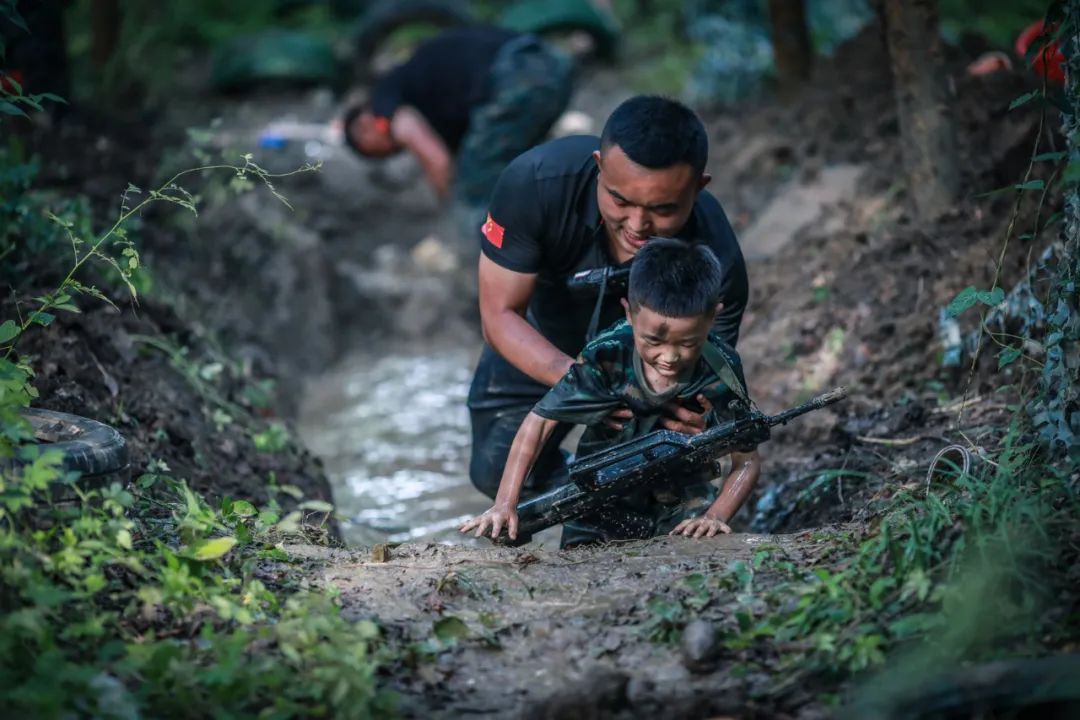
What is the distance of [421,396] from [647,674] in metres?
5.30

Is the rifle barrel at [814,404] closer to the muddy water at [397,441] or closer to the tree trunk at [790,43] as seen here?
the muddy water at [397,441]

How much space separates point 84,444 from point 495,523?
132cm

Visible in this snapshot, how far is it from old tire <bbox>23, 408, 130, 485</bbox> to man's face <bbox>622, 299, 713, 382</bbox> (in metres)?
1.62

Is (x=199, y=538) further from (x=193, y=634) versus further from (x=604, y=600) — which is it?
(x=604, y=600)

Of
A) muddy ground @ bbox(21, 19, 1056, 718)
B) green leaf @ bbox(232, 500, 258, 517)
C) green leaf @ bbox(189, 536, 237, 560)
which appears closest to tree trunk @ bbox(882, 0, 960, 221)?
muddy ground @ bbox(21, 19, 1056, 718)

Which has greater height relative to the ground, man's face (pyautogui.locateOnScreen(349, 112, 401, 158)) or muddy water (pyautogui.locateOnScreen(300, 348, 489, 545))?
man's face (pyautogui.locateOnScreen(349, 112, 401, 158))

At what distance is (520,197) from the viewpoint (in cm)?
437

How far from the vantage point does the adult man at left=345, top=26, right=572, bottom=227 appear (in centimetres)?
847

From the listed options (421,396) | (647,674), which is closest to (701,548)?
(647,674)

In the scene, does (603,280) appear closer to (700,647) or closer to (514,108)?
(700,647)

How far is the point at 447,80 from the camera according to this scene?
884 cm

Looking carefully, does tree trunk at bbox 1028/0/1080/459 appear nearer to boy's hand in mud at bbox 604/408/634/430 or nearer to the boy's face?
the boy's face

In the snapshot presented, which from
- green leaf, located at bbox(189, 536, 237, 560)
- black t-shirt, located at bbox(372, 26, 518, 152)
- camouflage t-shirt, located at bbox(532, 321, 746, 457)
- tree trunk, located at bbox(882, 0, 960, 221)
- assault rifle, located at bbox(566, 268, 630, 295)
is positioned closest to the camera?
green leaf, located at bbox(189, 536, 237, 560)

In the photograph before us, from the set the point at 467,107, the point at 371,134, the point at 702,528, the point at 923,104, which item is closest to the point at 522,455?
the point at 702,528
